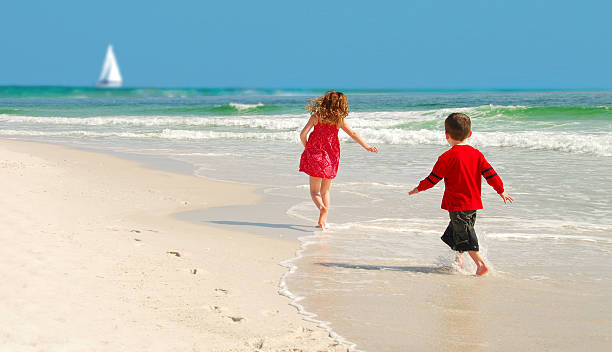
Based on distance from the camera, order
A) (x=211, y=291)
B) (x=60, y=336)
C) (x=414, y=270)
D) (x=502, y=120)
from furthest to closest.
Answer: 1. (x=502, y=120)
2. (x=414, y=270)
3. (x=211, y=291)
4. (x=60, y=336)

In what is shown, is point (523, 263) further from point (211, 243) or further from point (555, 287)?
point (211, 243)

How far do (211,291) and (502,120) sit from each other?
74.4 ft

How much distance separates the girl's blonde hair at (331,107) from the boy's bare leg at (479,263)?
2128 millimetres

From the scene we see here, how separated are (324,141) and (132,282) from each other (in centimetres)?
296

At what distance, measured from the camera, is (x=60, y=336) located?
281 cm

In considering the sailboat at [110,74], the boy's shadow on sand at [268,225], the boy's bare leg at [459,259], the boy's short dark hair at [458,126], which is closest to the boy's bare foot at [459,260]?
the boy's bare leg at [459,259]

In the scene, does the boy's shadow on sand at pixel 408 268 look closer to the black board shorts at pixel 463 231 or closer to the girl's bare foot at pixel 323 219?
the black board shorts at pixel 463 231

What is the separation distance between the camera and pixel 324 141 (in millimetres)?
6406

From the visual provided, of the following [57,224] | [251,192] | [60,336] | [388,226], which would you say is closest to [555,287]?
[388,226]

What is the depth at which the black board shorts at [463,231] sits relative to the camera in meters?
4.59

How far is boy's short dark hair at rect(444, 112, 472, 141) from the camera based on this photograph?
449cm

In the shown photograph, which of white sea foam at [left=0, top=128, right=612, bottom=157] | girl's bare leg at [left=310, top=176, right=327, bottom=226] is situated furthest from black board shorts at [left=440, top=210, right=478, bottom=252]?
white sea foam at [left=0, top=128, right=612, bottom=157]

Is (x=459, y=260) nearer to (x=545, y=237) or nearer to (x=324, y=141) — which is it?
(x=545, y=237)

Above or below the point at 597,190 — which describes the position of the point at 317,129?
above
